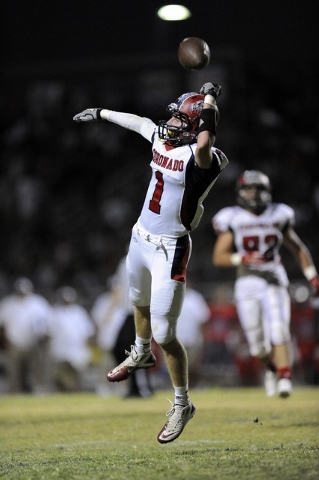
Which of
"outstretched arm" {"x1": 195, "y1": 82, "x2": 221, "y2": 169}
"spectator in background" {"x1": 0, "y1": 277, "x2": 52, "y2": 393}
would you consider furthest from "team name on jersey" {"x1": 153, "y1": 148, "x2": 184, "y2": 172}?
"spectator in background" {"x1": 0, "y1": 277, "x2": 52, "y2": 393}

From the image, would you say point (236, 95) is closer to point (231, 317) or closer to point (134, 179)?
point (134, 179)

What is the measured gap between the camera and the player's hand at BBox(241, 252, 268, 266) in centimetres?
833

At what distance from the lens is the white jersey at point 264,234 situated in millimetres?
8258

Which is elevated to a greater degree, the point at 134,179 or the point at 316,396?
the point at 134,179

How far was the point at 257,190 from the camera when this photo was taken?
27.4 feet

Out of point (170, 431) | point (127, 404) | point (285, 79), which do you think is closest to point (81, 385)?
point (127, 404)

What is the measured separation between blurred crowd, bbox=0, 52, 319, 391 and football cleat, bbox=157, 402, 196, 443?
7.16 metres

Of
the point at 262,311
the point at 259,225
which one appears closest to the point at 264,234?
the point at 259,225

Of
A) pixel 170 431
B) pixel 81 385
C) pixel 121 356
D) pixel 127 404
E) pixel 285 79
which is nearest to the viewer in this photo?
pixel 170 431

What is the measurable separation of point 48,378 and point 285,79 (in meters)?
5.81

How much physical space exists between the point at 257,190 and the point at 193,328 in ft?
15.0

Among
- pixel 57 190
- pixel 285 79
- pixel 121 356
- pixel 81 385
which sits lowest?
pixel 81 385

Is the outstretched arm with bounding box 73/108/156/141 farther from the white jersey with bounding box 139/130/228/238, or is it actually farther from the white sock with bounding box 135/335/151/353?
the white sock with bounding box 135/335/151/353

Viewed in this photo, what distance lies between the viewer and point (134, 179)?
15305 millimetres
